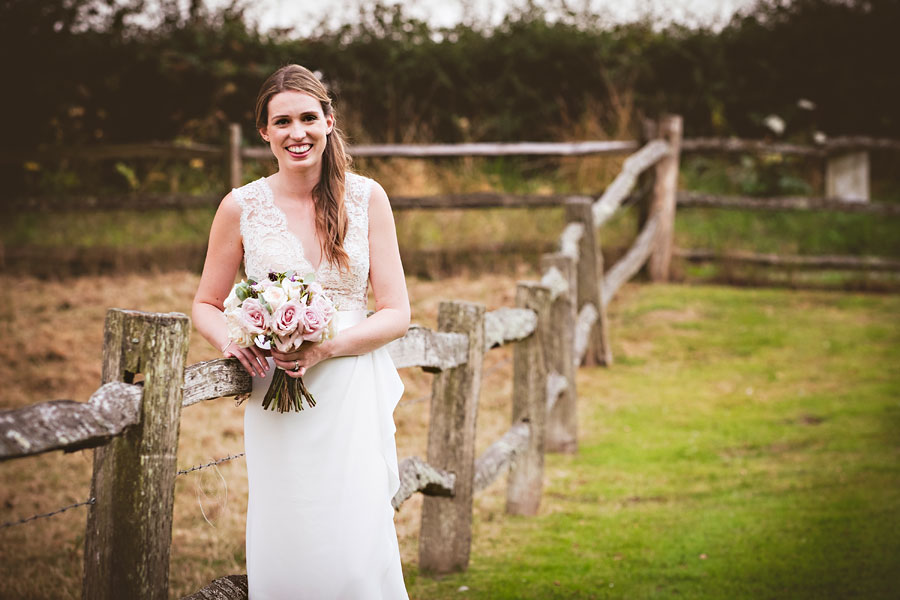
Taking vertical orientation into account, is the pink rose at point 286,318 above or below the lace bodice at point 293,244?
below

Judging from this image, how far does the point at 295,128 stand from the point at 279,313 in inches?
23.2

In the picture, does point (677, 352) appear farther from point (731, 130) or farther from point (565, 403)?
point (731, 130)

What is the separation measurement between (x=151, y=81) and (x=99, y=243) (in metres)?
2.32

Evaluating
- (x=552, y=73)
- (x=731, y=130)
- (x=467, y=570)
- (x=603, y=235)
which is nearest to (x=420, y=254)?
(x=603, y=235)

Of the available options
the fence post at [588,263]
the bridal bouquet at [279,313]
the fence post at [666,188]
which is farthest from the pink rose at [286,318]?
the fence post at [666,188]

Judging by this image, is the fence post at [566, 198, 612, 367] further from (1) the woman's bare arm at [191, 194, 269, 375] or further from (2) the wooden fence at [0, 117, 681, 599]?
(1) the woman's bare arm at [191, 194, 269, 375]

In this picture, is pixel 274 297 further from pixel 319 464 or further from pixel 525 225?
pixel 525 225

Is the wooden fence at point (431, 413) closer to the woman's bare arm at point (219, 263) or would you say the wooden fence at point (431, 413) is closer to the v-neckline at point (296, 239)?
the woman's bare arm at point (219, 263)

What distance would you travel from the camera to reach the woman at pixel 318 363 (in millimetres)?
2406

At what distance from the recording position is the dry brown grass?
3.92m

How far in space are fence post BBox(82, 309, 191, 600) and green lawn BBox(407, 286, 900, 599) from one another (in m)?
1.72

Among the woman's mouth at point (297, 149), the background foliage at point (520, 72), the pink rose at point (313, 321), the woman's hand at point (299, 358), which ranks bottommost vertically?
the woman's hand at point (299, 358)

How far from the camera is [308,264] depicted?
8.06 feet

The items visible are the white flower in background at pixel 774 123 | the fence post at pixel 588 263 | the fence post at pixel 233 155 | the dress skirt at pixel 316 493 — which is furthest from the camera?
the white flower in background at pixel 774 123
